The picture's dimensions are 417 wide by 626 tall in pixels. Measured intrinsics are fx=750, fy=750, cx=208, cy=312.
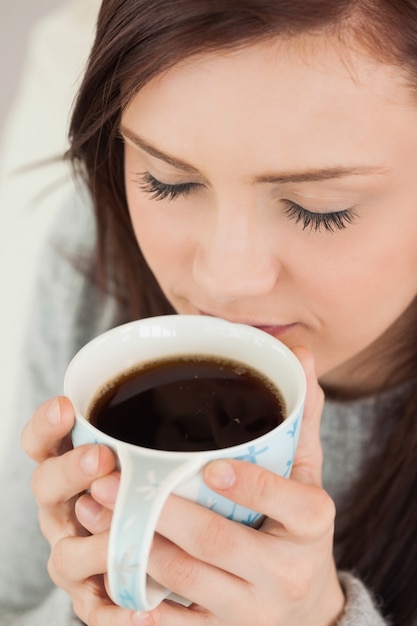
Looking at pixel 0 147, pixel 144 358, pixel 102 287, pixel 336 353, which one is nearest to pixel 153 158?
pixel 144 358

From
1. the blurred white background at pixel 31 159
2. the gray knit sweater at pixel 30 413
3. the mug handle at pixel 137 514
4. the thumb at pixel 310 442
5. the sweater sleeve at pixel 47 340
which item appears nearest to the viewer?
the mug handle at pixel 137 514

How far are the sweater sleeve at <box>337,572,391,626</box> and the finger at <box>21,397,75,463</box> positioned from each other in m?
0.38

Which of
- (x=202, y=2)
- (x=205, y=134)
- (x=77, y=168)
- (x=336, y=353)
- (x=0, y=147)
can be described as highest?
(x=202, y=2)

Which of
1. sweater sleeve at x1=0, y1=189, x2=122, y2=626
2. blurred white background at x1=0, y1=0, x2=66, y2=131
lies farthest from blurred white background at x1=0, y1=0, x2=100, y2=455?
sweater sleeve at x1=0, y1=189, x2=122, y2=626

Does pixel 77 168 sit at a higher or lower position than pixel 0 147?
higher

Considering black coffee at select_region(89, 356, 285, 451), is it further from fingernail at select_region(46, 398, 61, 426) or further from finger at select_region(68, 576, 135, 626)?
finger at select_region(68, 576, 135, 626)

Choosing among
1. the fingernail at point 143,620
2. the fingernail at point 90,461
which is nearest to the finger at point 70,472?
the fingernail at point 90,461

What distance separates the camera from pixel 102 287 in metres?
1.18

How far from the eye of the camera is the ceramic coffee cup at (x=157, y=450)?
0.54m

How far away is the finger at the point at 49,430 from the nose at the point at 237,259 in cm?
19

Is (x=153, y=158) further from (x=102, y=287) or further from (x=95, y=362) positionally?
(x=102, y=287)

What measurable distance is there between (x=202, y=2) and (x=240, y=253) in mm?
227

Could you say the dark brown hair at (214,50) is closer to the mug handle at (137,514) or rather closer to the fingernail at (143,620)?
the mug handle at (137,514)

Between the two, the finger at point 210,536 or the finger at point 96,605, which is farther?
the finger at point 96,605
